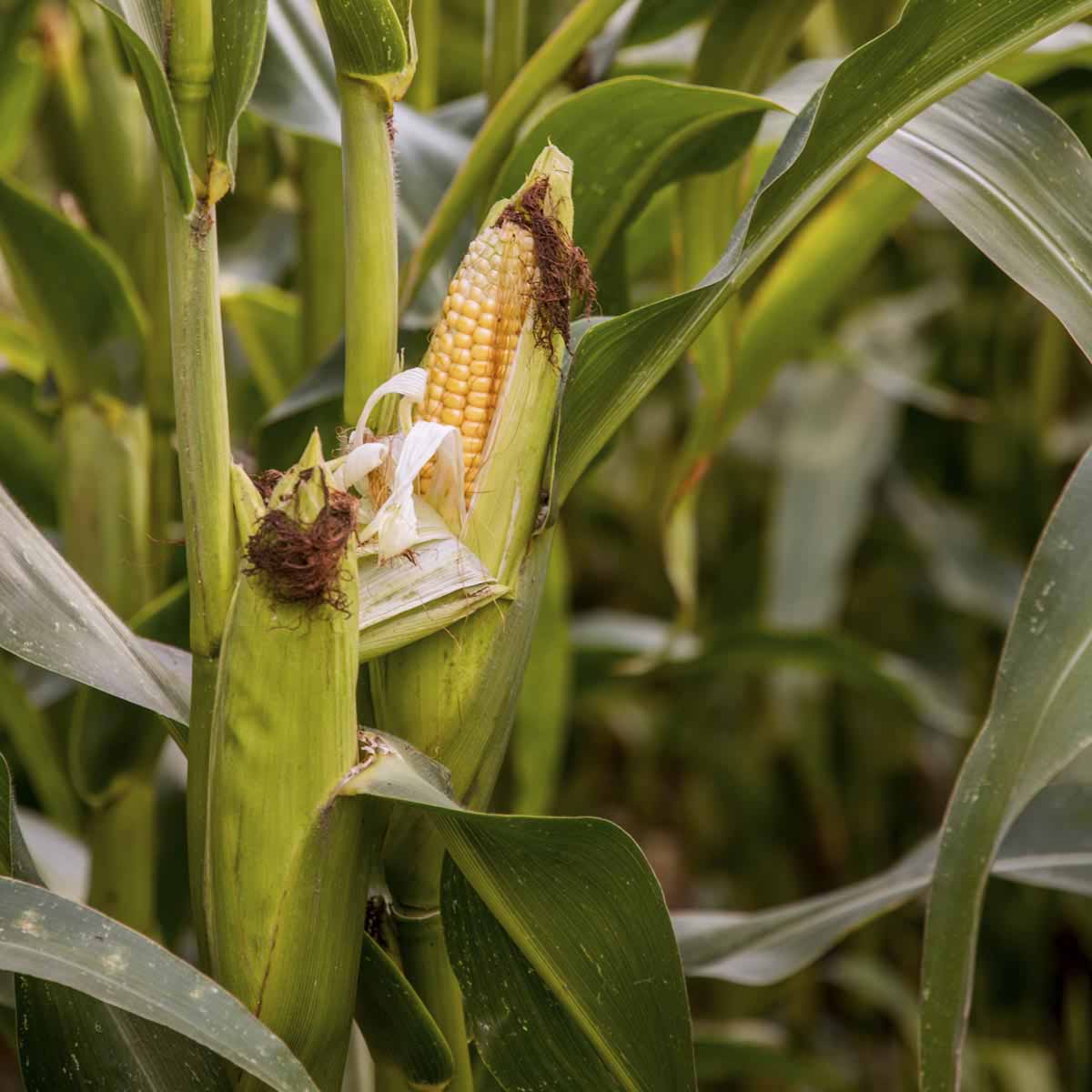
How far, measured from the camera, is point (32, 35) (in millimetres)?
785

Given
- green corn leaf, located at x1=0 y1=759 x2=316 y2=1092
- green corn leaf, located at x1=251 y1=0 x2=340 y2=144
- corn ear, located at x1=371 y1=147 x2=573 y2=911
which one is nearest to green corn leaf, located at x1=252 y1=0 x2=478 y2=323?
green corn leaf, located at x1=251 y1=0 x2=340 y2=144

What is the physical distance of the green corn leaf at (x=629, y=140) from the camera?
0.47 meters

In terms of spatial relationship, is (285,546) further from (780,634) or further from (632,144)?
(780,634)

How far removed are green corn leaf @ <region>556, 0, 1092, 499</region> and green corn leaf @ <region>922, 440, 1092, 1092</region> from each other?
0.42ft

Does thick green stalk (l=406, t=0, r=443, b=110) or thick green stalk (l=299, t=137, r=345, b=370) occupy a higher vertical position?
thick green stalk (l=406, t=0, r=443, b=110)

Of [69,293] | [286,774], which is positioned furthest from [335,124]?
[286,774]

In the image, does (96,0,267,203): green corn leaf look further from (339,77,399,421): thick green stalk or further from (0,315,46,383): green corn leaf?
(0,315,46,383): green corn leaf

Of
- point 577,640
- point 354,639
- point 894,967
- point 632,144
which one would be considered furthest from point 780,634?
point 894,967

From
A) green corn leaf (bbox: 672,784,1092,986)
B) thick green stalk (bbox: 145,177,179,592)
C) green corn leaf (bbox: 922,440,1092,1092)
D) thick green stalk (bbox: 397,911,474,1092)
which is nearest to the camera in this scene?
green corn leaf (bbox: 922,440,1092,1092)

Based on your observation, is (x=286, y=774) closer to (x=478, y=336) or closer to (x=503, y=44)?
(x=478, y=336)

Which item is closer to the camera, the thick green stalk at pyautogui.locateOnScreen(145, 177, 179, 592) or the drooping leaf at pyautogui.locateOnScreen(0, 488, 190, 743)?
the drooping leaf at pyautogui.locateOnScreen(0, 488, 190, 743)

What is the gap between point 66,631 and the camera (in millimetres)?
389

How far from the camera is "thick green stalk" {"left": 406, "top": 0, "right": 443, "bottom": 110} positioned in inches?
24.2

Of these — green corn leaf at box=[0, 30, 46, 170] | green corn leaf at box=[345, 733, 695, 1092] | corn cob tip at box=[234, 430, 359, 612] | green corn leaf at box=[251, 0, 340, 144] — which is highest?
green corn leaf at box=[0, 30, 46, 170]
